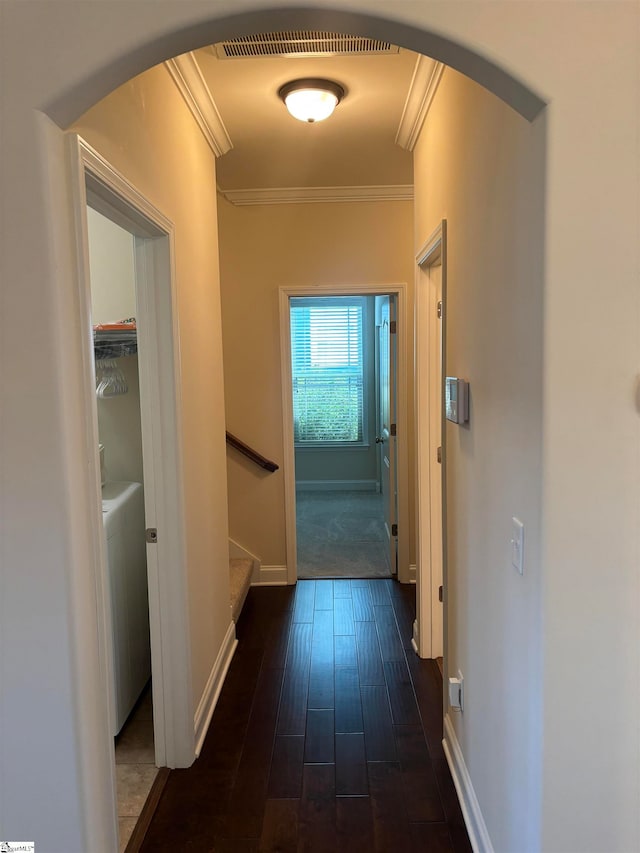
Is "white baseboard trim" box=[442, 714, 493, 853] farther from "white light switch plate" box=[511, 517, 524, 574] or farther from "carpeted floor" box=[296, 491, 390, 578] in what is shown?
"carpeted floor" box=[296, 491, 390, 578]

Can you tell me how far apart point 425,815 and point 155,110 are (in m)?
2.50

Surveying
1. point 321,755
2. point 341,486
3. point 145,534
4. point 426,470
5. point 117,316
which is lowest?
point 321,755

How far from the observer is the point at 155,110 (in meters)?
1.89

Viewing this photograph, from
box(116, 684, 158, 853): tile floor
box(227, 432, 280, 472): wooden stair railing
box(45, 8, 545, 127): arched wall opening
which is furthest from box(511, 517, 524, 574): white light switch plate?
box(227, 432, 280, 472): wooden stair railing

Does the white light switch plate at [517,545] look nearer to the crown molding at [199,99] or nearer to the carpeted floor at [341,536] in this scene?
the crown molding at [199,99]

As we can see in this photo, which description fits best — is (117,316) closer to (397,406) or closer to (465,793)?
(397,406)

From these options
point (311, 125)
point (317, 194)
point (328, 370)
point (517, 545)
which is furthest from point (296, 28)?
point (328, 370)

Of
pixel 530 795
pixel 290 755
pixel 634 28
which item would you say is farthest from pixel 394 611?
pixel 634 28

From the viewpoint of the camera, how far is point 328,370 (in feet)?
21.9

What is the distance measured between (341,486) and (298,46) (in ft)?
17.3

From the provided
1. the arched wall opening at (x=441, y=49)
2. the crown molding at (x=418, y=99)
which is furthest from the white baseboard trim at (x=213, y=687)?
the crown molding at (x=418, y=99)

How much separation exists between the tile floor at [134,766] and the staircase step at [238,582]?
0.78 m

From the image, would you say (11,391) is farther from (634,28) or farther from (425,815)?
(425,815)

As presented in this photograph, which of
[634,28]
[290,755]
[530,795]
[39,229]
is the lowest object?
[290,755]
